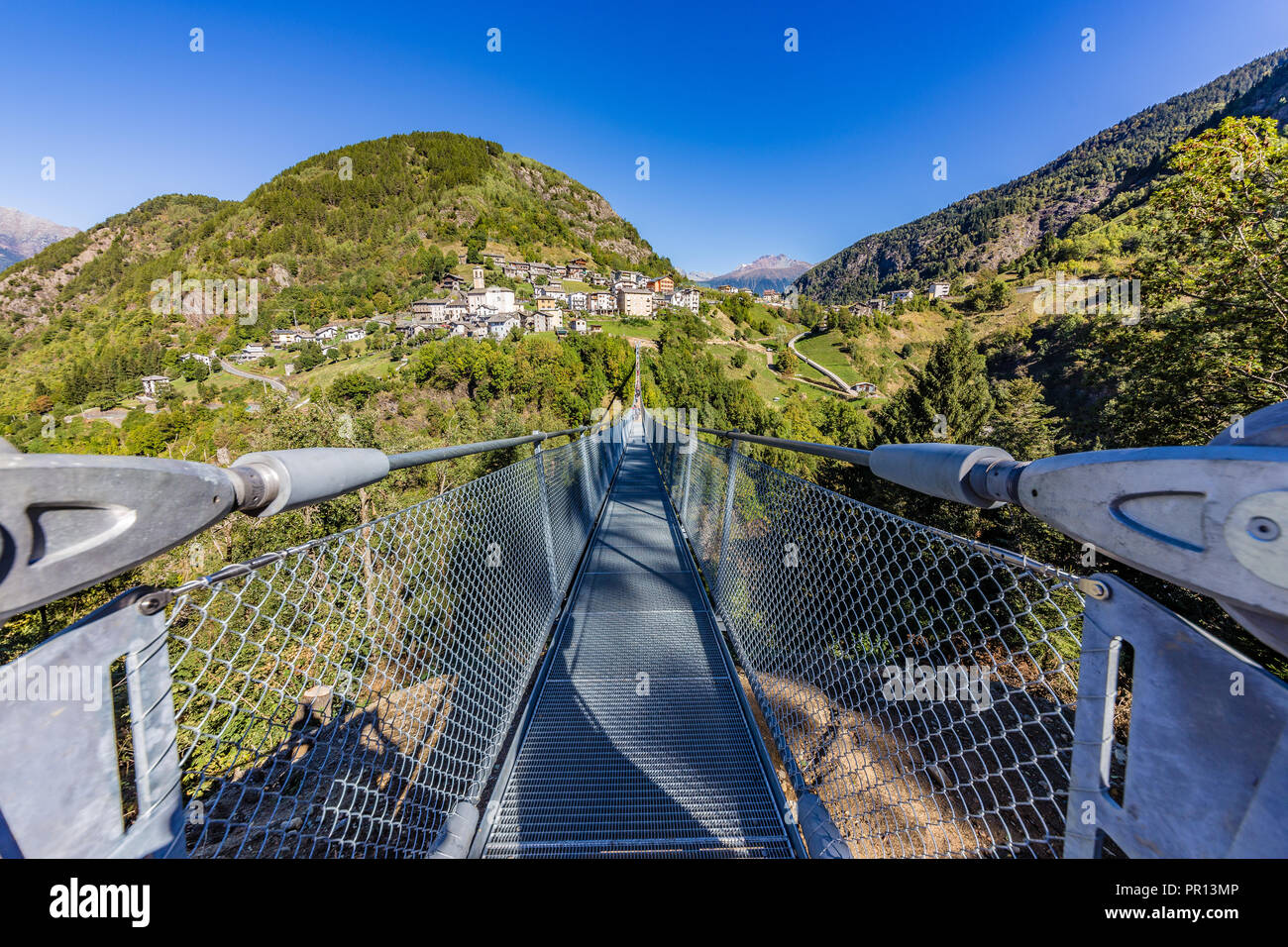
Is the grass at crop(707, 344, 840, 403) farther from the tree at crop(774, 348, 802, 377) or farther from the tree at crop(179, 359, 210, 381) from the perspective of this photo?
the tree at crop(179, 359, 210, 381)

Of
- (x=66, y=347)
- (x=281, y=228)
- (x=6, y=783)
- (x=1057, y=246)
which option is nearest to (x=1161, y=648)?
(x=6, y=783)

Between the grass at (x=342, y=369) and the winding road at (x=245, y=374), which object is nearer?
the grass at (x=342, y=369)

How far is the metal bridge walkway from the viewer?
1.87 m

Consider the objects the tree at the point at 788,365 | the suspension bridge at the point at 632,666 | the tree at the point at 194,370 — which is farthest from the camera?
the tree at the point at 788,365

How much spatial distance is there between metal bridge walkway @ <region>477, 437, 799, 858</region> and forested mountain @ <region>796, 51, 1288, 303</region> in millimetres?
90636

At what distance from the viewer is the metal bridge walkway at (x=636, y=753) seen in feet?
6.15

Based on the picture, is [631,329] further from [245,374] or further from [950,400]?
[245,374]

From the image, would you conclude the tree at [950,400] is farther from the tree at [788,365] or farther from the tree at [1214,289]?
the tree at [788,365]

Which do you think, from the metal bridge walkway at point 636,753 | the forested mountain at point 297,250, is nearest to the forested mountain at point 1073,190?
the forested mountain at point 297,250

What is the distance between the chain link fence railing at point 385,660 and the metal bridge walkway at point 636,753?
0.20m

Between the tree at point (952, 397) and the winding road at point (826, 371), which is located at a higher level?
the winding road at point (826, 371)

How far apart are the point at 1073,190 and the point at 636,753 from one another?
134502 millimetres

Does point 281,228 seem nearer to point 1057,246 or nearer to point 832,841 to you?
point 832,841

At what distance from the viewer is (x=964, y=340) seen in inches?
749
